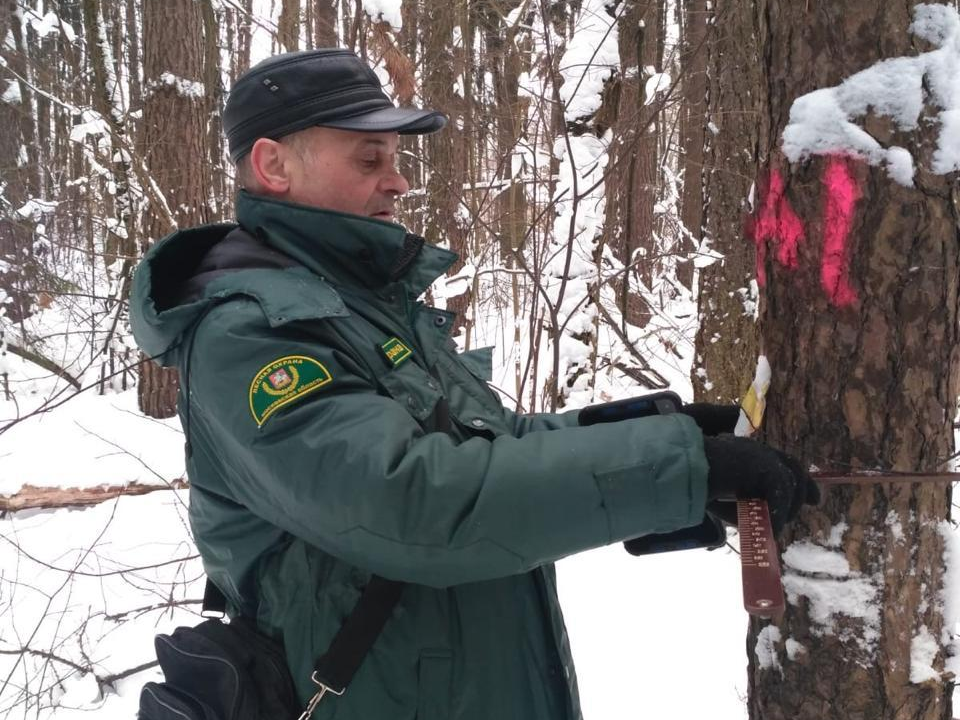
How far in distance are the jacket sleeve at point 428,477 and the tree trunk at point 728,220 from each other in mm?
3445

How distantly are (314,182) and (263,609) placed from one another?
2.52 feet

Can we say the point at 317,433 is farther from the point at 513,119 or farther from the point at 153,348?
the point at 513,119

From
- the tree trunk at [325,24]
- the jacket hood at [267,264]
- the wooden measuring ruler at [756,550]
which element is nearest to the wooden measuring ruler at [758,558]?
the wooden measuring ruler at [756,550]

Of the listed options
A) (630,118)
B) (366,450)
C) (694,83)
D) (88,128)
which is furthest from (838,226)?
(88,128)

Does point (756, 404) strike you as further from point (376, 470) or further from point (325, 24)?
point (325, 24)

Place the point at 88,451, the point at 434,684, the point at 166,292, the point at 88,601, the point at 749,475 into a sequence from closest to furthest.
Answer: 1. the point at 749,475
2. the point at 434,684
3. the point at 166,292
4. the point at 88,601
5. the point at 88,451

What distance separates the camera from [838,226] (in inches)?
57.4

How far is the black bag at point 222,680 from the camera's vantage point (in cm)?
Answer: 128

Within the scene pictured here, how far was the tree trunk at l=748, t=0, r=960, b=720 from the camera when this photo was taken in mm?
1430

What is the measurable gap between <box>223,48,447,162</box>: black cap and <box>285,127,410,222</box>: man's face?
36mm

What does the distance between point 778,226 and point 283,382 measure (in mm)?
980

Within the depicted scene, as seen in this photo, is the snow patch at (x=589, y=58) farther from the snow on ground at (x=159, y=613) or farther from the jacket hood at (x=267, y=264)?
the jacket hood at (x=267, y=264)

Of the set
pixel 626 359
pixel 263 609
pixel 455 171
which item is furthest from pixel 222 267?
pixel 626 359

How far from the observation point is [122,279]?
709 centimetres
